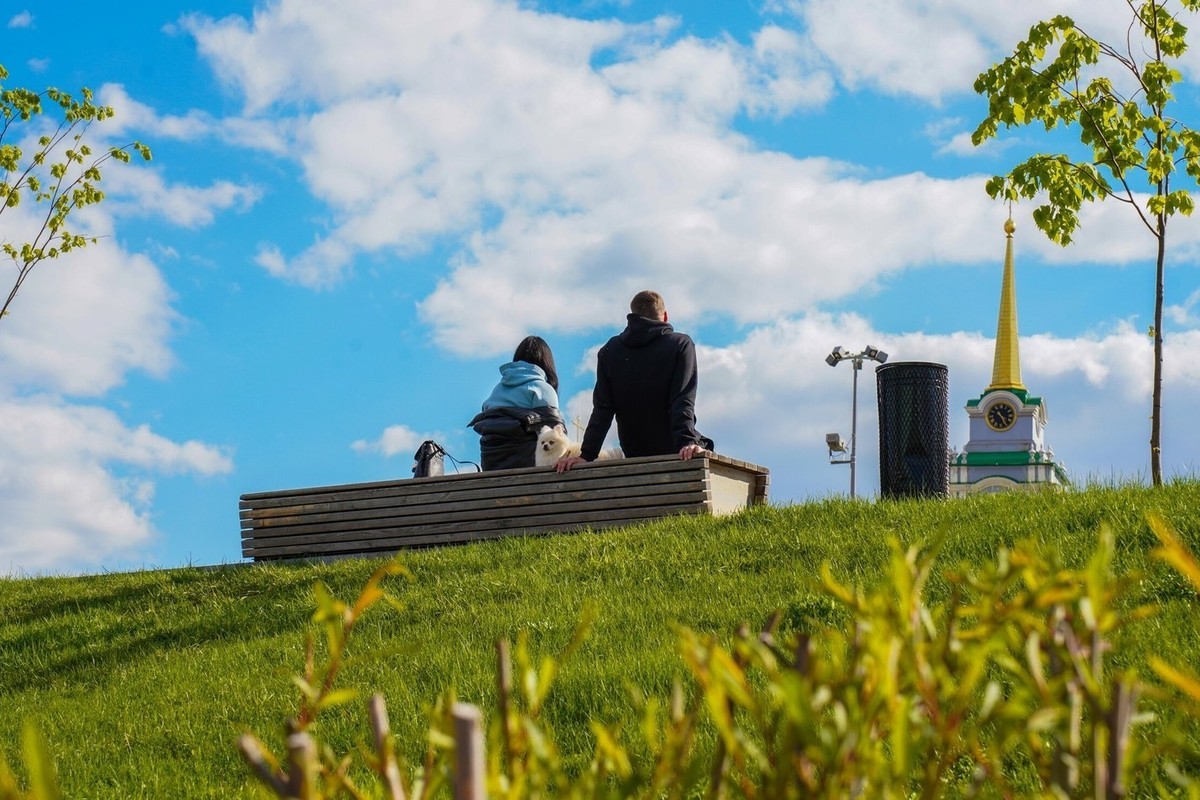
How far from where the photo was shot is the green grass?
587 centimetres

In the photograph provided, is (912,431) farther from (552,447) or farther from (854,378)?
(854,378)

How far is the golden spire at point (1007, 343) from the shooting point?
245 ft

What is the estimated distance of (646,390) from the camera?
37.1 feet

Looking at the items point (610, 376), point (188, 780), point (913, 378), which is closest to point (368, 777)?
point (188, 780)

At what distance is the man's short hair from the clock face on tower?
68954mm

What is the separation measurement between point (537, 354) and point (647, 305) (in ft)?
6.71

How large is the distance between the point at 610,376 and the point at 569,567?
255 cm

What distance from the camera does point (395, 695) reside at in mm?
6305

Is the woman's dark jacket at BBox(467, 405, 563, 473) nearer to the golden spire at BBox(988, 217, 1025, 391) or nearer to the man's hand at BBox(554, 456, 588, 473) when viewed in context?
the man's hand at BBox(554, 456, 588, 473)

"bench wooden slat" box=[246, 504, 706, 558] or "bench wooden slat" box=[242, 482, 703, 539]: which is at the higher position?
"bench wooden slat" box=[242, 482, 703, 539]

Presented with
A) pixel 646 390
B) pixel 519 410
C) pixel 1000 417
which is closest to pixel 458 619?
pixel 646 390

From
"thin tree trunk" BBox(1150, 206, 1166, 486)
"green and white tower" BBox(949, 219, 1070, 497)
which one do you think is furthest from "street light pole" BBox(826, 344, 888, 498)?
"green and white tower" BBox(949, 219, 1070, 497)

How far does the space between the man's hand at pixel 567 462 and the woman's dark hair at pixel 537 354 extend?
1733 millimetres

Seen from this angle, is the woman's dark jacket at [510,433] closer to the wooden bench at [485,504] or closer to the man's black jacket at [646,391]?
the wooden bench at [485,504]
